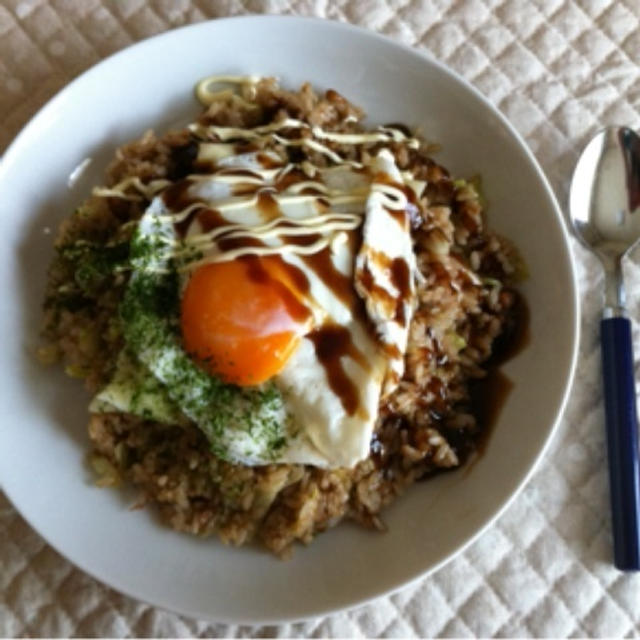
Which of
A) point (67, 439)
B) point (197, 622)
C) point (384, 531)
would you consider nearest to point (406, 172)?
point (384, 531)

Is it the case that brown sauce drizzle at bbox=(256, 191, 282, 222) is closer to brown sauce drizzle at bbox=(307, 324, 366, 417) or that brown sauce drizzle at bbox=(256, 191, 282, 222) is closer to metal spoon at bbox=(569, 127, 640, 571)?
brown sauce drizzle at bbox=(307, 324, 366, 417)

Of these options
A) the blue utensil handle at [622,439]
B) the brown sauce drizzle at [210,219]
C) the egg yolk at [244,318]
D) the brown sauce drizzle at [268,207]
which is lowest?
the blue utensil handle at [622,439]

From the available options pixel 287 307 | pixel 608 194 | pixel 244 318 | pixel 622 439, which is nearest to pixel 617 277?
pixel 608 194

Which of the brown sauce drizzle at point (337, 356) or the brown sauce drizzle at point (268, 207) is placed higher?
the brown sauce drizzle at point (268, 207)

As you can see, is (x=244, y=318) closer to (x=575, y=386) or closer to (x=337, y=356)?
(x=337, y=356)

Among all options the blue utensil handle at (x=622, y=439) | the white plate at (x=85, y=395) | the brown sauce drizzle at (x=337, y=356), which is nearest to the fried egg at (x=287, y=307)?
the brown sauce drizzle at (x=337, y=356)

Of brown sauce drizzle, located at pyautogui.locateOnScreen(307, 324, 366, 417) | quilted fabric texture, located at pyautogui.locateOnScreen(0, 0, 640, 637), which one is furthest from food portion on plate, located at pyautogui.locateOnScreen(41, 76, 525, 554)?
quilted fabric texture, located at pyautogui.locateOnScreen(0, 0, 640, 637)

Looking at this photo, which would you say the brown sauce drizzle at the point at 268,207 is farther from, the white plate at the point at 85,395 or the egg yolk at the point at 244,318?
the white plate at the point at 85,395
